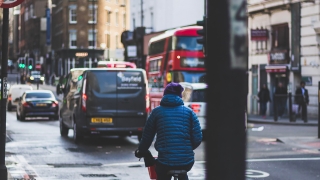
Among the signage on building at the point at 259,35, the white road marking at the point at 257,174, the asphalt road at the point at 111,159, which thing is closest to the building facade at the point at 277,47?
the signage on building at the point at 259,35

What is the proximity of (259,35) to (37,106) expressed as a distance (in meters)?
12.8

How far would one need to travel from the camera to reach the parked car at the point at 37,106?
36.3 m

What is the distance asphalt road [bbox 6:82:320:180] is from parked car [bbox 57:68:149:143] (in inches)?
21.2

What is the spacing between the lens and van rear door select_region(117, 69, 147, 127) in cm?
2056

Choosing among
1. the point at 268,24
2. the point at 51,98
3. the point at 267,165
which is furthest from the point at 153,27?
the point at 267,165

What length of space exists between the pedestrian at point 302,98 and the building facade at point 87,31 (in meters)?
59.3

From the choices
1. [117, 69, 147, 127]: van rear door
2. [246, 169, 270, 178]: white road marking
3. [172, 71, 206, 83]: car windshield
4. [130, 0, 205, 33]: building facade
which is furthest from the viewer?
[130, 0, 205, 33]: building facade

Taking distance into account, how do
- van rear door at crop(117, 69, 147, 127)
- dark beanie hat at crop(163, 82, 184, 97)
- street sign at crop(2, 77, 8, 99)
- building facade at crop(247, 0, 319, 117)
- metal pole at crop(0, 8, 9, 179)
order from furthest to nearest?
building facade at crop(247, 0, 319, 117)
van rear door at crop(117, 69, 147, 127)
street sign at crop(2, 77, 8, 99)
metal pole at crop(0, 8, 9, 179)
dark beanie hat at crop(163, 82, 184, 97)

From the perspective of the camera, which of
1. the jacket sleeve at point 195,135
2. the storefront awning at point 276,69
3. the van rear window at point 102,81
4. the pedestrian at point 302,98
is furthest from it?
the storefront awning at point 276,69

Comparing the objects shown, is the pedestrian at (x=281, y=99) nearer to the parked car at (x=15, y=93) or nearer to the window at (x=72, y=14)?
the parked car at (x=15, y=93)

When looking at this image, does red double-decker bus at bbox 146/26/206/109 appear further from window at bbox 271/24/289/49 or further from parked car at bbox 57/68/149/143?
parked car at bbox 57/68/149/143

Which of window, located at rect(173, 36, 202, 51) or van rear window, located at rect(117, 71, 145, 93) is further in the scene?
window, located at rect(173, 36, 202, 51)

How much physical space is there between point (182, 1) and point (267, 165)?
46.8 metres

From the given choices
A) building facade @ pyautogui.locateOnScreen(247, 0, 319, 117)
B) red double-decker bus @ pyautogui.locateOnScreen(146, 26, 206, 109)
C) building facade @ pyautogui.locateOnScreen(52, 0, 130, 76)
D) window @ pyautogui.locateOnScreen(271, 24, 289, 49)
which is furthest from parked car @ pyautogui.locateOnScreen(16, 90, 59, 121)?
building facade @ pyautogui.locateOnScreen(52, 0, 130, 76)
